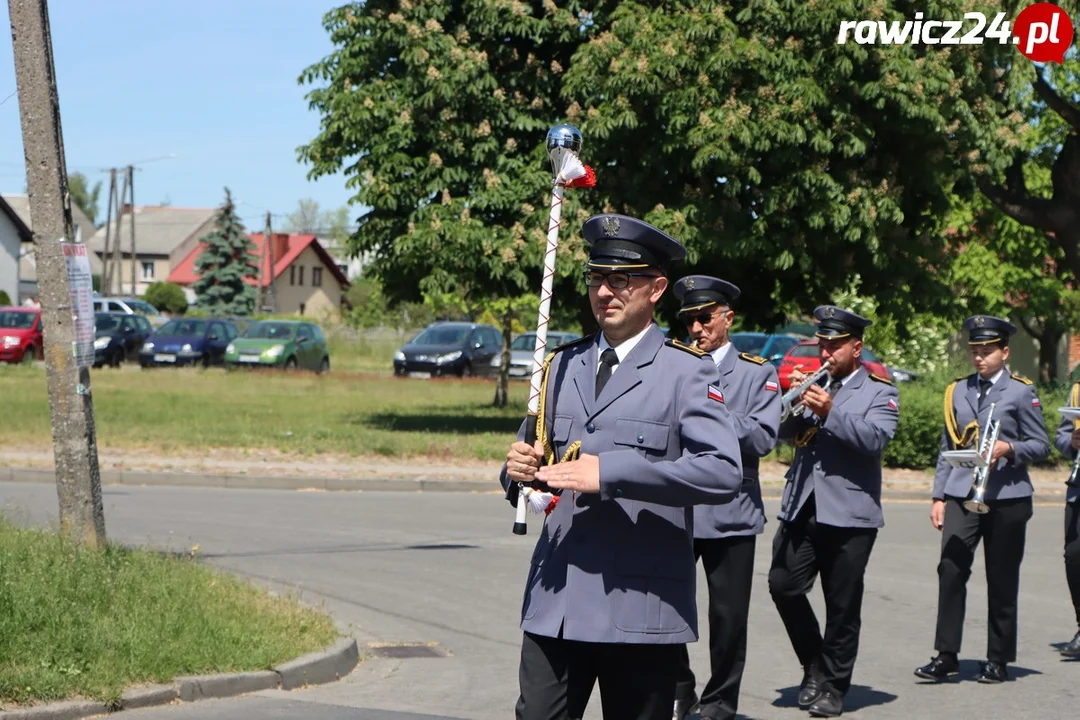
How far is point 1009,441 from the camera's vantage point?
8.77 metres

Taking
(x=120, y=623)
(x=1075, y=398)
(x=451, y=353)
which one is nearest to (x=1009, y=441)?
(x=1075, y=398)

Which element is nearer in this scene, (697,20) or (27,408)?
(697,20)

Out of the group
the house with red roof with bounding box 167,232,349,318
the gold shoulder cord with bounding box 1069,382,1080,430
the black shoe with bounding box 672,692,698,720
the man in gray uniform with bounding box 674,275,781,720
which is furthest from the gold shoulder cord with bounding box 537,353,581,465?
the house with red roof with bounding box 167,232,349,318

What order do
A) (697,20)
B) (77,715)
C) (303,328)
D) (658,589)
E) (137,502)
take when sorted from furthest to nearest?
(303,328) < (697,20) < (137,502) < (77,715) < (658,589)

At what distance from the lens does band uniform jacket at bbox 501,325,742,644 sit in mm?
4336

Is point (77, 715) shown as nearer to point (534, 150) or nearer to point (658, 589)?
point (658, 589)

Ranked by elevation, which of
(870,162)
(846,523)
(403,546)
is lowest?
(403,546)

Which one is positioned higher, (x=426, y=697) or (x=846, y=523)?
(x=846, y=523)

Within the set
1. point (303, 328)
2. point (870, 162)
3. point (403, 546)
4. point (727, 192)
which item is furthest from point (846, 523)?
point (303, 328)

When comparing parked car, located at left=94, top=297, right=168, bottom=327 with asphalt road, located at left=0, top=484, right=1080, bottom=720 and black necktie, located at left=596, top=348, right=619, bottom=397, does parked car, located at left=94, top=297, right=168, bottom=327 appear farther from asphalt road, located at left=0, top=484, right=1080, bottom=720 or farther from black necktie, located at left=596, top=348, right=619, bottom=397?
black necktie, located at left=596, top=348, right=619, bottom=397

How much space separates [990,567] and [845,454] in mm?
1618

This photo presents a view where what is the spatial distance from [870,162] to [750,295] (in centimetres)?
350

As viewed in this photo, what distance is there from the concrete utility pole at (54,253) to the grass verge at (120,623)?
348 mm

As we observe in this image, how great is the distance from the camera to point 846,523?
7.56 m
